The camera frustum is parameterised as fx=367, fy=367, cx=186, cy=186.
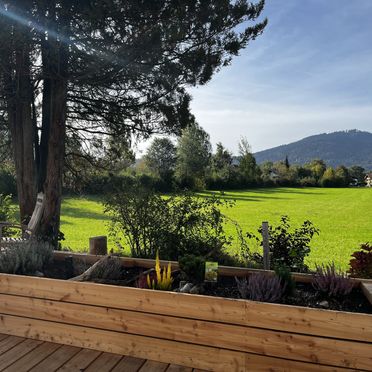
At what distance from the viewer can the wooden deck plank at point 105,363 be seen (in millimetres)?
2348

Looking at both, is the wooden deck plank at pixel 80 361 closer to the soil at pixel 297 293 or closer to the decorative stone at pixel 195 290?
the soil at pixel 297 293

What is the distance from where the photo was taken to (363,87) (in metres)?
13.3

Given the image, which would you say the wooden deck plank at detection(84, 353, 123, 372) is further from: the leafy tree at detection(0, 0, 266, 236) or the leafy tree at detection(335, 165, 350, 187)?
the leafy tree at detection(335, 165, 350, 187)

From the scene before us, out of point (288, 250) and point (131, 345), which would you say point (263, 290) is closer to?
point (131, 345)

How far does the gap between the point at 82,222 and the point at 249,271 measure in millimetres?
10243

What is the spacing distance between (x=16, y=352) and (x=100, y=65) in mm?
3168

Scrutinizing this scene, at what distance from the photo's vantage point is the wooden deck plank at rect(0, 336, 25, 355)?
2.63 metres

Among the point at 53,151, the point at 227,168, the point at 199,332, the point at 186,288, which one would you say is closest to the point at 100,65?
the point at 53,151

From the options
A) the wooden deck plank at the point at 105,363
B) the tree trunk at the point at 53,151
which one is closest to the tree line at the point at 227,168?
the tree trunk at the point at 53,151

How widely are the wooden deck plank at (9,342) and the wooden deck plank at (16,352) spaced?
0.04 meters

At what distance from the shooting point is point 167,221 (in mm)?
5129

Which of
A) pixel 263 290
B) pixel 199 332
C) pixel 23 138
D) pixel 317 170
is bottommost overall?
pixel 199 332

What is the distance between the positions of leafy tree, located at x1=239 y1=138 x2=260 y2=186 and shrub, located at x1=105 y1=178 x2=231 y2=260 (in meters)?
31.2

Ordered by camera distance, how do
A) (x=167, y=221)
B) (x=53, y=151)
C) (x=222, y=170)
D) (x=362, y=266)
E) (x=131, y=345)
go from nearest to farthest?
(x=131, y=345), (x=362, y=266), (x=167, y=221), (x=53, y=151), (x=222, y=170)
